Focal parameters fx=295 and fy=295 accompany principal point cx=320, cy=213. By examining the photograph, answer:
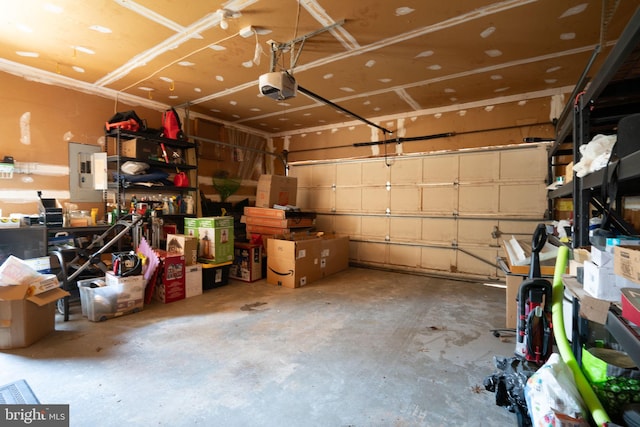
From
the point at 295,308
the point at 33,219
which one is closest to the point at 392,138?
the point at 295,308

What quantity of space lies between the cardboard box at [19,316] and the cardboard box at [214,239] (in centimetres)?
185

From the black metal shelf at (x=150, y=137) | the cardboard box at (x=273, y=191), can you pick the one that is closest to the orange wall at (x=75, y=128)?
the black metal shelf at (x=150, y=137)

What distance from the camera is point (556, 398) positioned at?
130 cm

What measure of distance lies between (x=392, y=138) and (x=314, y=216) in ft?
7.06

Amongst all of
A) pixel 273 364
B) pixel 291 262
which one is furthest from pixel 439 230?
pixel 273 364

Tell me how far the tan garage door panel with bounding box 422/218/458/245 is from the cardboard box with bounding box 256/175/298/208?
263 cm

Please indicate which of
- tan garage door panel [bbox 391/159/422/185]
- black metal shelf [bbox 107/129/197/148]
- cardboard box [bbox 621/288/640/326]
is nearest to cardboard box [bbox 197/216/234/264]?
black metal shelf [bbox 107/129/197/148]

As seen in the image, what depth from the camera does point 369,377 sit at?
212 cm

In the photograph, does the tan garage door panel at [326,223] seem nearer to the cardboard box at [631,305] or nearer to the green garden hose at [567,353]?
the green garden hose at [567,353]

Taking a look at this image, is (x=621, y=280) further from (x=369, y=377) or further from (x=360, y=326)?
(x=360, y=326)

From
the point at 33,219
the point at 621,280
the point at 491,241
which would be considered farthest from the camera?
the point at 491,241

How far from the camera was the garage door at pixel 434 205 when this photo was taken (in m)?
4.52

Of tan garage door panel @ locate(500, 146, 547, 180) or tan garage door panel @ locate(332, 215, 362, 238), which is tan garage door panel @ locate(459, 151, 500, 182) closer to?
tan garage door panel @ locate(500, 146, 547, 180)

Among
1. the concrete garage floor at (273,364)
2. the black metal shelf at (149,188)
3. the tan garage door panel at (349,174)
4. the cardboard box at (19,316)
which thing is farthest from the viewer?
the tan garage door panel at (349,174)
